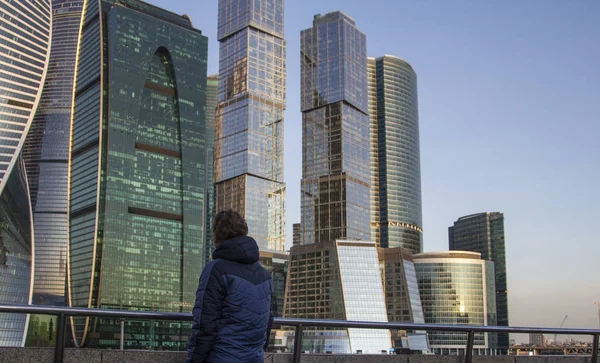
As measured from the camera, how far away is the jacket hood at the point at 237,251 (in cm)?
619

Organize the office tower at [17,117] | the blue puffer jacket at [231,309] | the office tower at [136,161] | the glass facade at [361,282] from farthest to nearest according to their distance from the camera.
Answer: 1. the glass facade at [361,282]
2. the office tower at [136,161]
3. the office tower at [17,117]
4. the blue puffer jacket at [231,309]

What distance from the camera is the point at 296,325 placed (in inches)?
335

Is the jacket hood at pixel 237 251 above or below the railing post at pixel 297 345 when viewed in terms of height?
above

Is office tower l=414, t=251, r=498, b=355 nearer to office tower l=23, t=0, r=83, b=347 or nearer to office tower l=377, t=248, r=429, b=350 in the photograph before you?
office tower l=377, t=248, r=429, b=350

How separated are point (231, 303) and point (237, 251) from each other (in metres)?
0.46

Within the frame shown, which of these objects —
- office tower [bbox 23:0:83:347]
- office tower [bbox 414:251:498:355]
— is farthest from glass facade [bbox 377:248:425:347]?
office tower [bbox 23:0:83:347]

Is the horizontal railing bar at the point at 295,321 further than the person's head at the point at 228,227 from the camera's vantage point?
Yes

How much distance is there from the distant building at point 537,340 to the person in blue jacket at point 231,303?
5.85 m

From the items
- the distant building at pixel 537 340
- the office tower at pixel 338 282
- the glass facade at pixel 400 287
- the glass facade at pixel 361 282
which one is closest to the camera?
the distant building at pixel 537 340

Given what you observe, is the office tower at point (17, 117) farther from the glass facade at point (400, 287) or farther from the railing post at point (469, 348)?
the railing post at point (469, 348)

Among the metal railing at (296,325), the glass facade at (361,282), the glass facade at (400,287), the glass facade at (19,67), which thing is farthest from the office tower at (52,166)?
the metal railing at (296,325)

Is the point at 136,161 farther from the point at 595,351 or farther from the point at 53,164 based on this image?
the point at 595,351

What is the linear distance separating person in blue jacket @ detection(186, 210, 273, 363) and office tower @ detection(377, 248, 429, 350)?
6750 inches

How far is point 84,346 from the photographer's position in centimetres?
777
